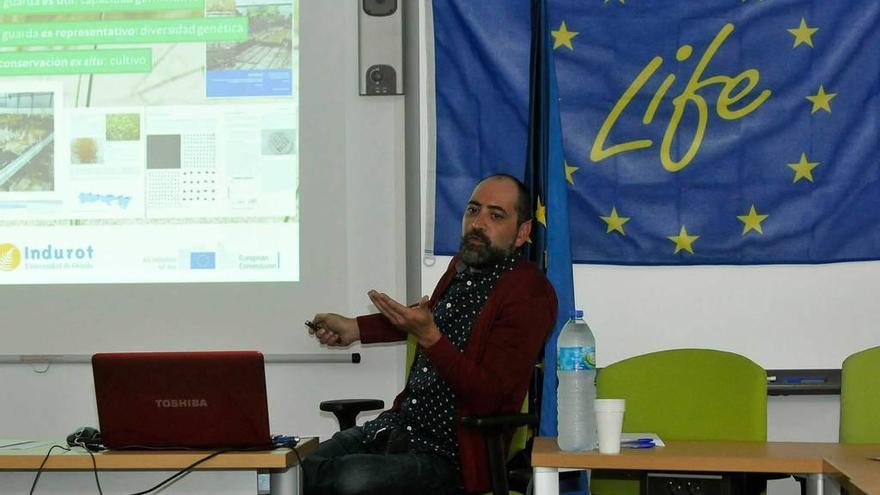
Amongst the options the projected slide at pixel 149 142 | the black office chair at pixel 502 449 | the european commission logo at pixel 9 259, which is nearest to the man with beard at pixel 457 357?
the black office chair at pixel 502 449

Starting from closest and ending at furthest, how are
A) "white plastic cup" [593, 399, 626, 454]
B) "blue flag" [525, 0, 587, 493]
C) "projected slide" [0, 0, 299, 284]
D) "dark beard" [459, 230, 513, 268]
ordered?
"white plastic cup" [593, 399, 626, 454], "dark beard" [459, 230, 513, 268], "blue flag" [525, 0, 587, 493], "projected slide" [0, 0, 299, 284]

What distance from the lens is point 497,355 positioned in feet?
9.96

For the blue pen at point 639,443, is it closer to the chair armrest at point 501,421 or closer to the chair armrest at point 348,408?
the chair armrest at point 501,421

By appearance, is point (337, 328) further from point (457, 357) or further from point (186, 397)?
point (186, 397)

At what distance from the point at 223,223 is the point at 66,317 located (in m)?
0.67

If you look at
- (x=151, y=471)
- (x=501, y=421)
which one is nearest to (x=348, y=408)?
(x=501, y=421)

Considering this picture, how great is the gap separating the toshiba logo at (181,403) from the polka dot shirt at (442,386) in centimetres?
85

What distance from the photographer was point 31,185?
13.4 ft

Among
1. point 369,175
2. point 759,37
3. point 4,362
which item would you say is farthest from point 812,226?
point 4,362

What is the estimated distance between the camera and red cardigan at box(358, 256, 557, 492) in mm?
2908

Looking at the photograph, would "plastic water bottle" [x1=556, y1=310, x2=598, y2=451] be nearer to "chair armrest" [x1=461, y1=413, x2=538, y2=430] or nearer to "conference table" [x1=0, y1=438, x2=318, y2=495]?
"chair armrest" [x1=461, y1=413, x2=538, y2=430]

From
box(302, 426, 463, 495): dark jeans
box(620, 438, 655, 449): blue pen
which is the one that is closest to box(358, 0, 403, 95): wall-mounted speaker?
box(302, 426, 463, 495): dark jeans

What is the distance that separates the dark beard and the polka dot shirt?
0.03 metres

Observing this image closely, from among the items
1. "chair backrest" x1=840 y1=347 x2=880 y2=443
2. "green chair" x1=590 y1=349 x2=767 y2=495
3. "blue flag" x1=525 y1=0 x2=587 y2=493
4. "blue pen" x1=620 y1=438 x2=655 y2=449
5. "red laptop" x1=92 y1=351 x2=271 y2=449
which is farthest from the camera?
"blue flag" x1=525 y1=0 x2=587 y2=493
